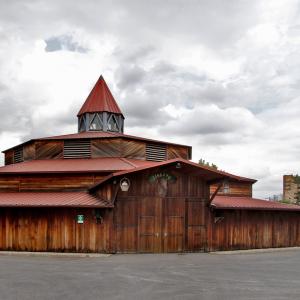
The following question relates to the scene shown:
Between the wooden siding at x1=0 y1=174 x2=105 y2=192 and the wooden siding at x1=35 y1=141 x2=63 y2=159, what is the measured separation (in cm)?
389

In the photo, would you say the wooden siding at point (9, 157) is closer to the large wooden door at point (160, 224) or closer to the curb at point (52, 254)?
the curb at point (52, 254)

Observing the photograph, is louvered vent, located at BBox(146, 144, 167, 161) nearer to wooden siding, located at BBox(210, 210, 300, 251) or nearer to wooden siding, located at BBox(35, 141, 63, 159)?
wooden siding, located at BBox(35, 141, 63, 159)

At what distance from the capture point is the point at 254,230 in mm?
23344

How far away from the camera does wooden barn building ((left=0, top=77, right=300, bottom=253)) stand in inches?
775

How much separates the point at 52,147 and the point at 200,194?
10908 mm

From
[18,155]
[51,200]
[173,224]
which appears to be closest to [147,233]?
[173,224]

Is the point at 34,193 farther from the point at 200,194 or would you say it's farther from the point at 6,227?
the point at 200,194

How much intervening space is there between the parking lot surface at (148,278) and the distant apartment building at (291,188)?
42.1m

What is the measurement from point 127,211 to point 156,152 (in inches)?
325

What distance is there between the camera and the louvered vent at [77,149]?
1038 inches

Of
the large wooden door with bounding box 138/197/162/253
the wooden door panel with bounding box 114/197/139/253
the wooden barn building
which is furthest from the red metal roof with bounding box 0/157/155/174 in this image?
the large wooden door with bounding box 138/197/162/253

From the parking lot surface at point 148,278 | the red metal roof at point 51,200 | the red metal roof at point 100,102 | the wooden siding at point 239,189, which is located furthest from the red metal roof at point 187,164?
→ the red metal roof at point 100,102

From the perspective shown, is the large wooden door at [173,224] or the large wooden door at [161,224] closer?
the large wooden door at [161,224]

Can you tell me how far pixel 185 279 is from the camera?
1260 centimetres
